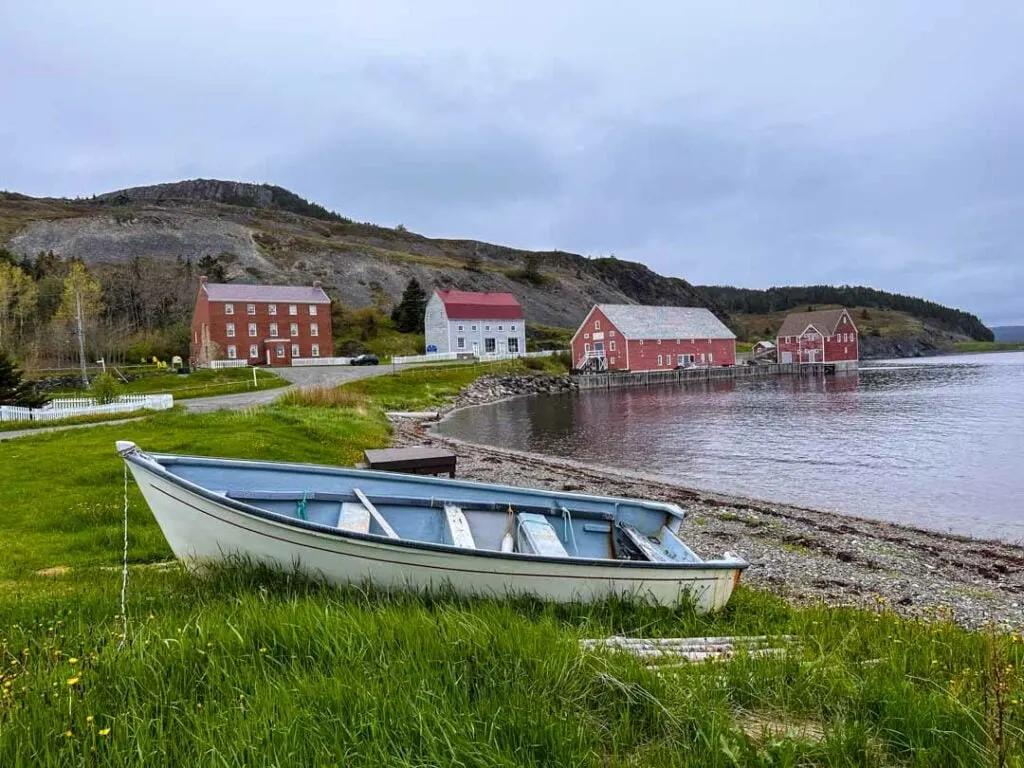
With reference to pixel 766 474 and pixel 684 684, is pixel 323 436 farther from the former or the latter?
pixel 684 684

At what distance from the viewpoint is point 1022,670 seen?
4652 mm

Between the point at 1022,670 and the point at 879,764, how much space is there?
7.70 feet

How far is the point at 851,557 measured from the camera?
37.3ft

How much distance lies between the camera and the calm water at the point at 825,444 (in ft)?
53.3

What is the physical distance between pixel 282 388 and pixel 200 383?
41.6ft

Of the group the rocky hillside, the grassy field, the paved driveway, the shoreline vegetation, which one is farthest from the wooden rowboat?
the grassy field

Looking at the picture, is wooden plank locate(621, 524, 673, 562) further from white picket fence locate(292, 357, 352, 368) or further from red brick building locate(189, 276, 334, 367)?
red brick building locate(189, 276, 334, 367)

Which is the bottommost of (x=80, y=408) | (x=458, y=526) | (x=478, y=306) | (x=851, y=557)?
(x=851, y=557)

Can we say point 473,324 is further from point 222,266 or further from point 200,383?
point 222,266

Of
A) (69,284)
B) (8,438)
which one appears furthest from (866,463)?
(69,284)

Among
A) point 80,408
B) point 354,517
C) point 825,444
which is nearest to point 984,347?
point 825,444

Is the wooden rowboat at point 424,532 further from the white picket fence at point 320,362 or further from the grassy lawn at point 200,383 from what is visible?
the white picket fence at point 320,362

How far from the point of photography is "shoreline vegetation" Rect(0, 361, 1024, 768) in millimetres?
3225

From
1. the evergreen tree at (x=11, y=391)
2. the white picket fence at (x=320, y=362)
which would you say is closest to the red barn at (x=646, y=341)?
the white picket fence at (x=320, y=362)
